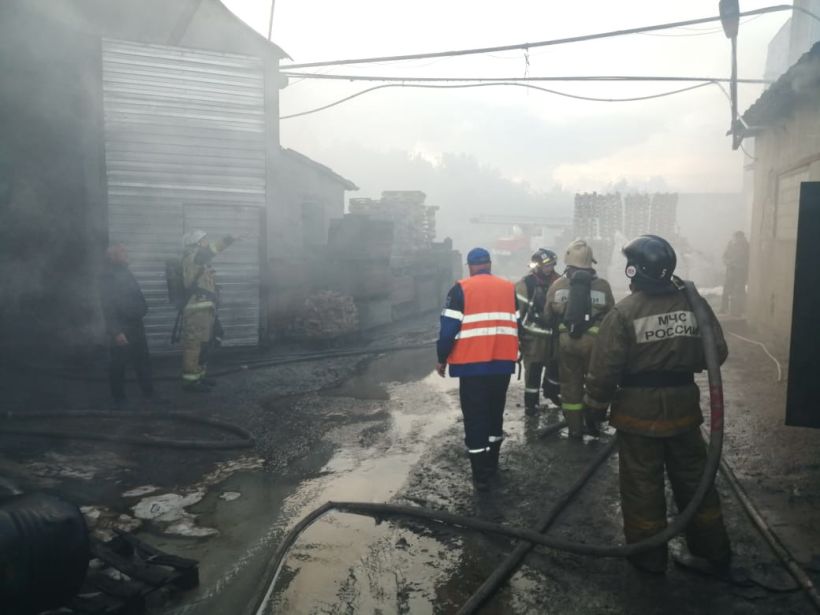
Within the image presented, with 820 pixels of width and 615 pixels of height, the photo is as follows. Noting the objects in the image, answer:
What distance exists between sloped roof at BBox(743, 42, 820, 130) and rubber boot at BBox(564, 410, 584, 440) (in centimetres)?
527

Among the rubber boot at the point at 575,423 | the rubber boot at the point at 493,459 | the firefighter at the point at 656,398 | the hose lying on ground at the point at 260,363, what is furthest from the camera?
the hose lying on ground at the point at 260,363

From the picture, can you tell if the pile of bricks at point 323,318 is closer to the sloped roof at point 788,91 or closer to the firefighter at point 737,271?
the sloped roof at point 788,91

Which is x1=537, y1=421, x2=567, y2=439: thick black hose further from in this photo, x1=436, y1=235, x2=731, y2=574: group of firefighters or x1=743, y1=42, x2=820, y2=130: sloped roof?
x1=743, y1=42, x2=820, y2=130: sloped roof

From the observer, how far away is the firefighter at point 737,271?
1449cm

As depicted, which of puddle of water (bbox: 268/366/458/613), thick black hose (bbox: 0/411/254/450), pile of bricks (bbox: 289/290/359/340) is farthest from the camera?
pile of bricks (bbox: 289/290/359/340)

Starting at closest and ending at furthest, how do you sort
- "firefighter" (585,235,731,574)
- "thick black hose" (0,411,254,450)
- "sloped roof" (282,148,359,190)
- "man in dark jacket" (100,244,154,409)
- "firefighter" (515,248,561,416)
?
"firefighter" (585,235,731,574), "thick black hose" (0,411,254,450), "firefighter" (515,248,561,416), "man in dark jacket" (100,244,154,409), "sloped roof" (282,148,359,190)

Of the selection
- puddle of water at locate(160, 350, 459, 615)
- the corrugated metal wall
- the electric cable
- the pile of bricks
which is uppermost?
the corrugated metal wall

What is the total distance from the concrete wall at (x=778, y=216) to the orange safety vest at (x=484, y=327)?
6.55m

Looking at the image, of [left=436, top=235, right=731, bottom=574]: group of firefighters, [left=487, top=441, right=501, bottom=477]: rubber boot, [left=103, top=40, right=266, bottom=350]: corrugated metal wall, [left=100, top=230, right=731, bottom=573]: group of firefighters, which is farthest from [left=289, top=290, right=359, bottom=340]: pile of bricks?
[left=436, top=235, right=731, bottom=574]: group of firefighters

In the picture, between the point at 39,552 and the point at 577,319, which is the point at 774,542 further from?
the point at 39,552

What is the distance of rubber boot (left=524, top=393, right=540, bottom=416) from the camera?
22.4 ft

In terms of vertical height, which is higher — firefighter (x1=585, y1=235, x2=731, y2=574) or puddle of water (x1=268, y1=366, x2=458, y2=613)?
firefighter (x1=585, y1=235, x2=731, y2=574)

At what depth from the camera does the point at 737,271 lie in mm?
14688

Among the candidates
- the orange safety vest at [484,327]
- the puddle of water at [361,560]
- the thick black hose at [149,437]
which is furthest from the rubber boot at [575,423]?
the thick black hose at [149,437]
